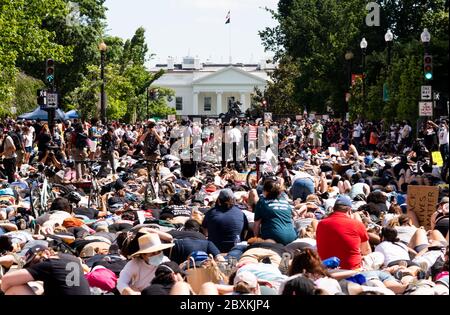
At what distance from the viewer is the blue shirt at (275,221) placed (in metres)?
13.0

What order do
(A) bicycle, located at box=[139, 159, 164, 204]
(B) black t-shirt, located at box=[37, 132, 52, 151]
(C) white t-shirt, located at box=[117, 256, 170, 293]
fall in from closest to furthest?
(C) white t-shirt, located at box=[117, 256, 170, 293] < (A) bicycle, located at box=[139, 159, 164, 204] < (B) black t-shirt, located at box=[37, 132, 52, 151]

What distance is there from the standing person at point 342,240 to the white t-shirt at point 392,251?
0.80 metres

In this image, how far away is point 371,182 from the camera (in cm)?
2141

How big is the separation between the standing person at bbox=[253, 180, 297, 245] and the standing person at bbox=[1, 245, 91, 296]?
405 centimetres

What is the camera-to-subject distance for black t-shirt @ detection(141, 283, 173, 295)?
28.1 ft

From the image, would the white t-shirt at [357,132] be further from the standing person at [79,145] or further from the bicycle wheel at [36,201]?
the bicycle wheel at [36,201]

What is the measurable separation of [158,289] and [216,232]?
4416mm

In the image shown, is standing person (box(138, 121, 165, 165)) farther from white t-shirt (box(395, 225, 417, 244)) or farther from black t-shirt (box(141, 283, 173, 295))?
black t-shirt (box(141, 283, 173, 295))

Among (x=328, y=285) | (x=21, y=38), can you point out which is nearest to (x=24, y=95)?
(x=21, y=38)

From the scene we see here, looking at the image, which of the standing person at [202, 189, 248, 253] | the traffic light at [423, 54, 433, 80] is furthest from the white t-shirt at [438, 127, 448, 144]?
the standing person at [202, 189, 248, 253]

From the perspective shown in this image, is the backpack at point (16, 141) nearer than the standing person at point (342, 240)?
No

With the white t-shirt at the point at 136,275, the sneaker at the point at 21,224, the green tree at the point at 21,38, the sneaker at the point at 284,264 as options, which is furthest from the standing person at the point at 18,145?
the white t-shirt at the point at 136,275
